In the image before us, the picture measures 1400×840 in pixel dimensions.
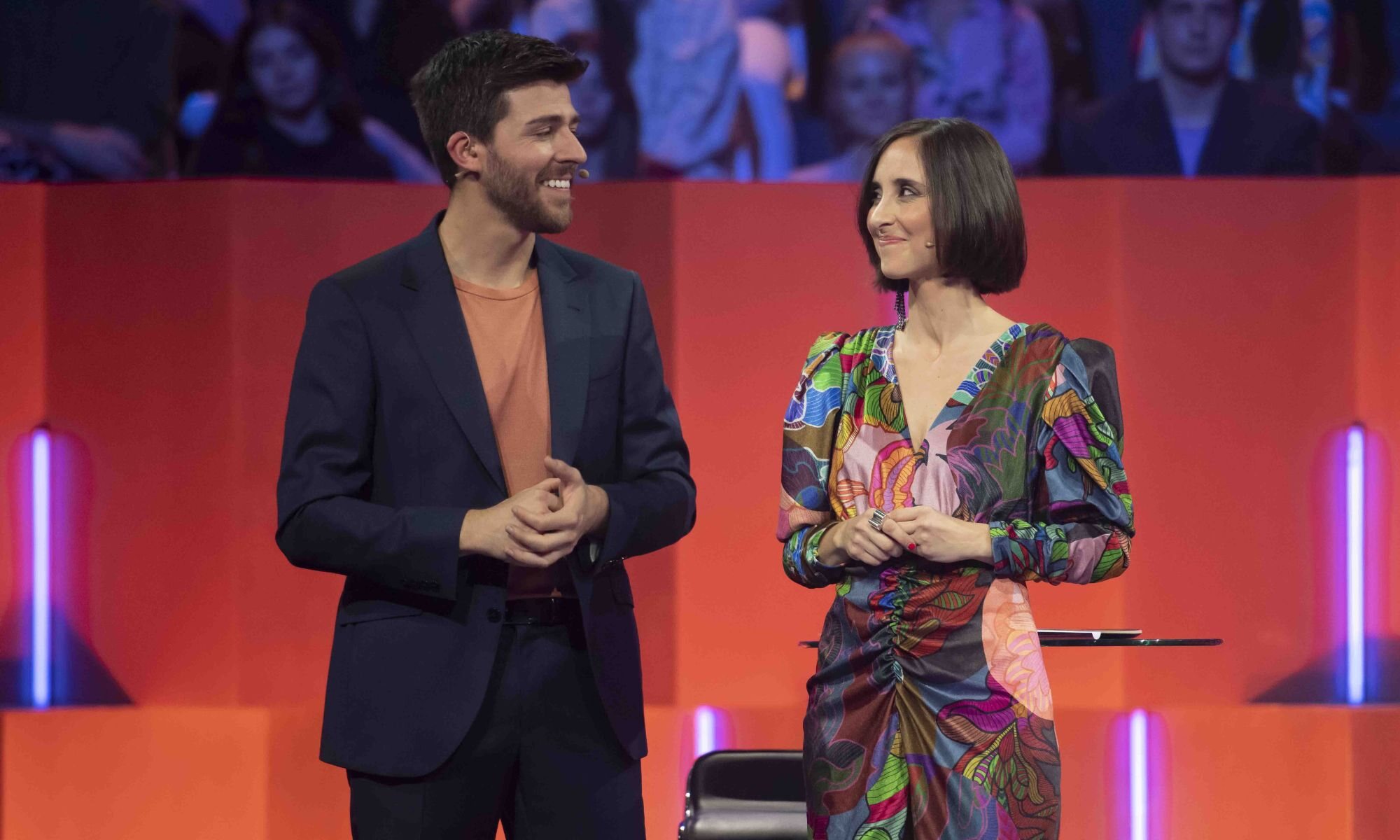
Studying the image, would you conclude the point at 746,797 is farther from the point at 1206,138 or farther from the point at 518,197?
the point at 1206,138

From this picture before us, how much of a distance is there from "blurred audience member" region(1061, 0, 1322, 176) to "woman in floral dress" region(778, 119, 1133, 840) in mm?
2090

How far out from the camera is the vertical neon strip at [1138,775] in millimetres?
3645

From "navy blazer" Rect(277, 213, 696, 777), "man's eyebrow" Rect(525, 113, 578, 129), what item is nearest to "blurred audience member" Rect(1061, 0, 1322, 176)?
"man's eyebrow" Rect(525, 113, 578, 129)

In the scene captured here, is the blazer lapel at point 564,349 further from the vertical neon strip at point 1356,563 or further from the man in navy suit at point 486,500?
the vertical neon strip at point 1356,563

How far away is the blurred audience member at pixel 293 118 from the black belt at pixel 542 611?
2331 millimetres

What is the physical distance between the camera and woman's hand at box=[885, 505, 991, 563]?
72.1 inches

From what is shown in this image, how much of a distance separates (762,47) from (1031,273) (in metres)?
0.96

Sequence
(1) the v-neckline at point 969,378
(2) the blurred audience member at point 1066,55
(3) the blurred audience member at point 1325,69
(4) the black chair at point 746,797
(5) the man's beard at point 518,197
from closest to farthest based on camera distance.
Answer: (1) the v-neckline at point 969,378 → (5) the man's beard at point 518,197 → (4) the black chair at point 746,797 → (3) the blurred audience member at point 1325,69 → (2) the blurred audience member at point 1066,55

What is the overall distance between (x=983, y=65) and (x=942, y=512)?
7.84 ft

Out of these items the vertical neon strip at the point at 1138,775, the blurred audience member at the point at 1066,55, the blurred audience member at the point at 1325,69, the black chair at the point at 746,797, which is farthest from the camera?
the blurred audience member at the point at 1066,55

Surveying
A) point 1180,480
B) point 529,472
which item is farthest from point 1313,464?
point 529,472

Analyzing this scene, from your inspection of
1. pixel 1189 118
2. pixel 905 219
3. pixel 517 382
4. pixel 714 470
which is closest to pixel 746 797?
pixel 714 470

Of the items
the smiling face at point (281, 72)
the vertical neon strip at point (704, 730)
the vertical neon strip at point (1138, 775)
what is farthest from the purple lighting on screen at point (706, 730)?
the smiling face at point (281, 72)

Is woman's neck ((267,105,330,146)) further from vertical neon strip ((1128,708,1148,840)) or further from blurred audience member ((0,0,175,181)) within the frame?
vertical neon strip ((1128,708,1148,840))
